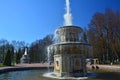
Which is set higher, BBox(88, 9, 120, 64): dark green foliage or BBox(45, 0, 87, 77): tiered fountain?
BBox(88, 9, 120, 64): dark green foliage

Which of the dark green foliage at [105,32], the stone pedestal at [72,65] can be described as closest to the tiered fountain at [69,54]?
the stone pedestal at [72,65]

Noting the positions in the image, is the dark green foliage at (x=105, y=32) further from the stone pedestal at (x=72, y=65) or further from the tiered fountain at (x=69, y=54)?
the stone pedestal at (x=72, y=65)

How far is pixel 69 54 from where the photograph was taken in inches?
822

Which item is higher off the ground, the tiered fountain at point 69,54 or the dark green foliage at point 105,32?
the dark green foliage at point 105,32

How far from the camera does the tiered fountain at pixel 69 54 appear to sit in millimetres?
20812

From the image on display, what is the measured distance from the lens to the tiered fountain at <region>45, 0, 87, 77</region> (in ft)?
68.3

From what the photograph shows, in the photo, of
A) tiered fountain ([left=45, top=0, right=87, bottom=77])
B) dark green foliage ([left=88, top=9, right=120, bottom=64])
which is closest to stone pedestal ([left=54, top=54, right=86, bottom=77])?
tiered fountain ([left=45, top=0, right=87, bottom=77])

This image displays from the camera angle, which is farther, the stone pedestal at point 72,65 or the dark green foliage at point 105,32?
the dark green foliage at point 105,32

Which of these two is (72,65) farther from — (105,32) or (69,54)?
(105,32)

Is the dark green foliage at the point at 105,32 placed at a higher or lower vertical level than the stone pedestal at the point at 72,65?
higher

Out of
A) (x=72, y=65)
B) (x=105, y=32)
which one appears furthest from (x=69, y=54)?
(x=105, y=32)

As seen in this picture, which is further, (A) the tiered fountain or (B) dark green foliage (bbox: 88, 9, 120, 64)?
(B) dark green foliage (bbox: 88, 9, 120, 64)

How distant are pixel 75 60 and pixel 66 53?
1357mm

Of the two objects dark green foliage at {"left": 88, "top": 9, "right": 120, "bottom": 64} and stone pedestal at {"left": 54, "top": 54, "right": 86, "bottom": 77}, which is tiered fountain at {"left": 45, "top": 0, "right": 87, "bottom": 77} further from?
dark green foliage at {"left": 88, "top": 9, "right": 120, "bottom": 64}
